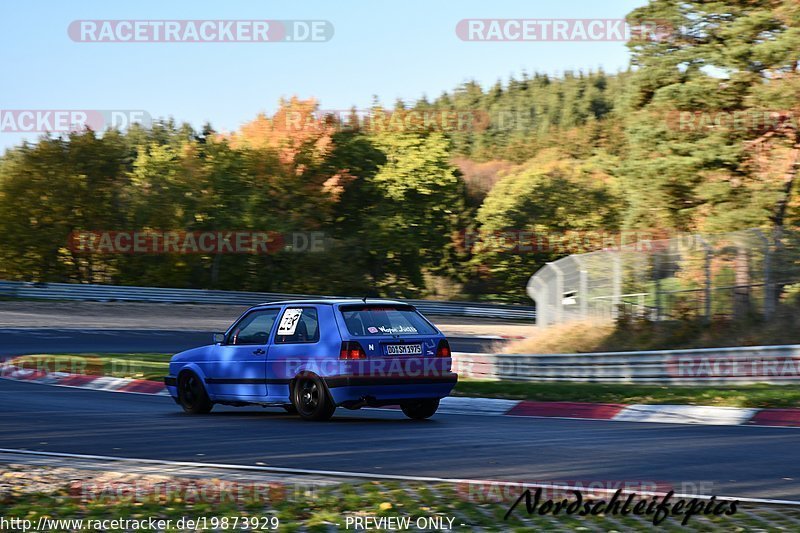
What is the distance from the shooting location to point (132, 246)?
56.7 metres

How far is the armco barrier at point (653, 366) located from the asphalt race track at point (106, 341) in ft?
23.4

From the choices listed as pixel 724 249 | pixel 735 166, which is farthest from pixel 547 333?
pixel 735 166

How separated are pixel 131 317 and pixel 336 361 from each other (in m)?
30.1

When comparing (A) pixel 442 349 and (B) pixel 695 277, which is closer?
(A) pixel 442 349

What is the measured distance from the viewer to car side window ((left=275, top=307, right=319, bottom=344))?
1310cm

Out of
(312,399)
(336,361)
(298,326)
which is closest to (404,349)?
(336,361)

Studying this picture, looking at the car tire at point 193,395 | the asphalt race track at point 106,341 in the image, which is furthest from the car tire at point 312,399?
the asphalt race track at point 106,341

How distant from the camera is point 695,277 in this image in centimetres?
2195

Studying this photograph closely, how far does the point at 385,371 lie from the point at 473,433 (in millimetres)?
1599

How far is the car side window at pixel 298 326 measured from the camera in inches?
516

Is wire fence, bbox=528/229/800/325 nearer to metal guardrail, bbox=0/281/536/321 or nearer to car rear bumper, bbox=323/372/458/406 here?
car rear bumper, bbox=323/372/458/406

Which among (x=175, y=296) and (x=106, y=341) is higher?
(x=175, y=296)

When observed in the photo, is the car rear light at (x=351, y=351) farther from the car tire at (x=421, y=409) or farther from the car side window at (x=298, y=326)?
the car tire at (x=421, y=409)

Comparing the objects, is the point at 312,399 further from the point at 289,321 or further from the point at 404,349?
the point at 404,349
